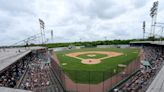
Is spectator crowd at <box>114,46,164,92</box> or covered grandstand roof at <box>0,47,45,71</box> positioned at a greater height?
covered grandstand roof at <box>0,47,45,71</box>

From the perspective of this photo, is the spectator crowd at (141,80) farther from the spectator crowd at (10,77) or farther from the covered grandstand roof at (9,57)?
the covered grandstand roof at (9,57)

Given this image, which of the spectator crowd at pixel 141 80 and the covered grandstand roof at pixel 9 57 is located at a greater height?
the covered grandstand roof at pixel 9 57

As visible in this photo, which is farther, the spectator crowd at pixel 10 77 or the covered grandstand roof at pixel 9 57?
the spectator crowd at pixel 10 77

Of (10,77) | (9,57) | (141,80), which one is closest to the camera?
(141,80)

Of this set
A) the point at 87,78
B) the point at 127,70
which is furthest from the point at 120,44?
the point at 87,78

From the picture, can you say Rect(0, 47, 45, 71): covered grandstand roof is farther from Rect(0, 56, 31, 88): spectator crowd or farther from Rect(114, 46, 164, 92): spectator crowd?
Rect(114, 46, 164, 92): spectator crowd

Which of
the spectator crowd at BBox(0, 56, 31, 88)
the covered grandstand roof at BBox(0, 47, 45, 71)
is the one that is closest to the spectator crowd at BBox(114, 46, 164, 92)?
the spectator crowd at BBox(0, 56, 31, 88)

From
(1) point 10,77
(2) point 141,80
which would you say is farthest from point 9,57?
(2) point 141,80

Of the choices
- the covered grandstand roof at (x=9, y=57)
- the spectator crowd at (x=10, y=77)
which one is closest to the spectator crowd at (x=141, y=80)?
the spectator crowd at (x=10, y=77)

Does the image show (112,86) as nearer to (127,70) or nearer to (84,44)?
(127,70)

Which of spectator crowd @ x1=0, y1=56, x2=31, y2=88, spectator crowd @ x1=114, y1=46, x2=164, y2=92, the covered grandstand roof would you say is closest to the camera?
spectator crowd @ x1=114, y1=46, x2=164, y2=92

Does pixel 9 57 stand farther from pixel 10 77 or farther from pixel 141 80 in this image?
pixel 141 80
